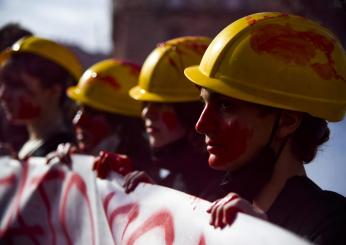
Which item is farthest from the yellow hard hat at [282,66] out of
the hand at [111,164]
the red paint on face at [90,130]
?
the red paint on face at [90,130]

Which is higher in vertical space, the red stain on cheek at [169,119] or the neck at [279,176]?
the neck at [279,176]

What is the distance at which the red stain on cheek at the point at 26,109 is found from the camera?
5242 millimetres

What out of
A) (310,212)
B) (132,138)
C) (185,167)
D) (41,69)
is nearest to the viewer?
(310,212)

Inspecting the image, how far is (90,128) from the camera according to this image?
195 inches

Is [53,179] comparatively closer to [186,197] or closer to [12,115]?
[12,115]

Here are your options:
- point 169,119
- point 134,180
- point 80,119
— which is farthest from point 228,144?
point 80,119

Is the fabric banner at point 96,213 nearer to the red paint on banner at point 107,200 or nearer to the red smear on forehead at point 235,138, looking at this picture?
the red paint on banner at point 107,200

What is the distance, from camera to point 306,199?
246cm

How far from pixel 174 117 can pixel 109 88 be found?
121cm

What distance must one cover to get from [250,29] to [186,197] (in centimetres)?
75

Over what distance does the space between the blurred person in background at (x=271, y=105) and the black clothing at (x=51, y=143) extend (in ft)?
7.98

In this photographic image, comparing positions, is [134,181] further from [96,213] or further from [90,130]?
[90,130]

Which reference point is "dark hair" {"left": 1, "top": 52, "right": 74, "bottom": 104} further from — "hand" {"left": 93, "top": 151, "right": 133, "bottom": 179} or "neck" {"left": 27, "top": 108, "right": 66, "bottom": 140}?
"hand" {"left": 93, "top": 151, "right": 133, "bottom": 179}

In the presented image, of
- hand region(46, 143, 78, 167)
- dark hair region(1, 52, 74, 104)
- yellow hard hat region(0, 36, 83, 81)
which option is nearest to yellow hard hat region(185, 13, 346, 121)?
hand region(46, 143, 78, 167)
